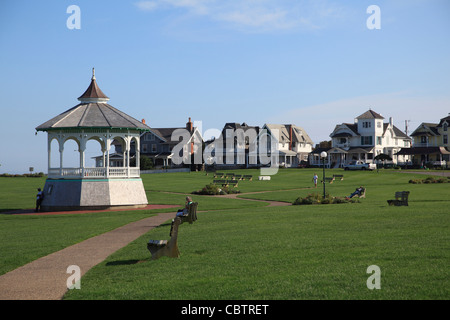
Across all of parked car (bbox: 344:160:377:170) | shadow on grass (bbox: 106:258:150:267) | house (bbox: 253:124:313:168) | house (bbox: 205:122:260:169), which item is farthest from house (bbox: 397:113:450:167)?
shadow on grass (bbox: 106:258:150:267)

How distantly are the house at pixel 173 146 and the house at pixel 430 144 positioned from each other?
39955mm

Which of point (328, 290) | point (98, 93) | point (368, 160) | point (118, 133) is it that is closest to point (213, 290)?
point (328, 290)

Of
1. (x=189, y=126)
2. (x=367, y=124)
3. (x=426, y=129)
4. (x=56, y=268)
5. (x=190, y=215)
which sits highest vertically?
(x=189, y=126)

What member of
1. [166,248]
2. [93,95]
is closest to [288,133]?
[93,95]

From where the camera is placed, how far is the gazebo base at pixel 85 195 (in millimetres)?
34094

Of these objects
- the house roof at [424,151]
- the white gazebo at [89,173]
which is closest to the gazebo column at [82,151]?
the white gazebo at [89,173]

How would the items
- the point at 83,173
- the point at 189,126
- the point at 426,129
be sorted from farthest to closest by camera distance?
the point at 189,126, the point at 426,129, the point at 83,173

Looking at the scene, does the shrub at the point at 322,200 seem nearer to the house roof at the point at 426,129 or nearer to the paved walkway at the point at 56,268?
the paved walkway at the point at 56,268

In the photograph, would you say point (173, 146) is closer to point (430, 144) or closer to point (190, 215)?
point (430, 144)

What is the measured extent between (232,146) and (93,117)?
7285 cm

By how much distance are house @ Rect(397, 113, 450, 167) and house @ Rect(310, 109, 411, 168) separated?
13.5ft

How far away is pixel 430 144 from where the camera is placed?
349 feet

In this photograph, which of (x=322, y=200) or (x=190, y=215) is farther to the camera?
(x=322, y=200)

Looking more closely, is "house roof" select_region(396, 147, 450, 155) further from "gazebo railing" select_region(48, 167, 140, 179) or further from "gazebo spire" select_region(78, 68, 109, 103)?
"gazebo railing" select_region(48, 167, 140, 179)
